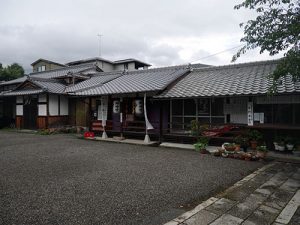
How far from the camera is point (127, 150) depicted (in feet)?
35.3

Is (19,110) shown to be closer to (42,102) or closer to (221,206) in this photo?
(42,102)

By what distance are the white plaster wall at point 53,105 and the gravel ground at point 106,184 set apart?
8.69 metres

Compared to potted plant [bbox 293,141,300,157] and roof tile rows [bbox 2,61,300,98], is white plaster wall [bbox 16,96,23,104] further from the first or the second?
potted plant [bbox 293,141,300,157]

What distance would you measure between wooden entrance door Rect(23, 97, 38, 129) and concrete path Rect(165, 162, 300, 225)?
17598 millimetres

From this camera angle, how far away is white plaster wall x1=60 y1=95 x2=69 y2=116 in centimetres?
1916

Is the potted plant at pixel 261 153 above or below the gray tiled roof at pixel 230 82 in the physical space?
below

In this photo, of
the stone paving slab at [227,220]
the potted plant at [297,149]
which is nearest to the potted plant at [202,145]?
the potted plant at [297,149]

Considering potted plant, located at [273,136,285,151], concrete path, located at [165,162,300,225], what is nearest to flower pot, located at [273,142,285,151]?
potted plant, located at [273,136,285,151]

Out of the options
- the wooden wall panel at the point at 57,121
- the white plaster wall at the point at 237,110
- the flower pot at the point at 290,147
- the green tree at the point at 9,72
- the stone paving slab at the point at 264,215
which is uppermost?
the green tree at the point at 9,72

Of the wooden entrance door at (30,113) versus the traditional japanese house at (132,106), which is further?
the wooden entrance door at (30,113)

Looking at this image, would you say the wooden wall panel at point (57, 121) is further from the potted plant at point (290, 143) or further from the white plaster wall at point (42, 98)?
the potted plant at point (290, 143)

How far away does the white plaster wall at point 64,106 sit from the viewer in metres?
19.2

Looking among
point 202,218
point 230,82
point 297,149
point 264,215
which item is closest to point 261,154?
point 297,149

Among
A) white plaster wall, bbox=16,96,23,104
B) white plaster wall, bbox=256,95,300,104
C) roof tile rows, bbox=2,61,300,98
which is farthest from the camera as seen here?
white plaster wall, bbox=16,96,23,104
